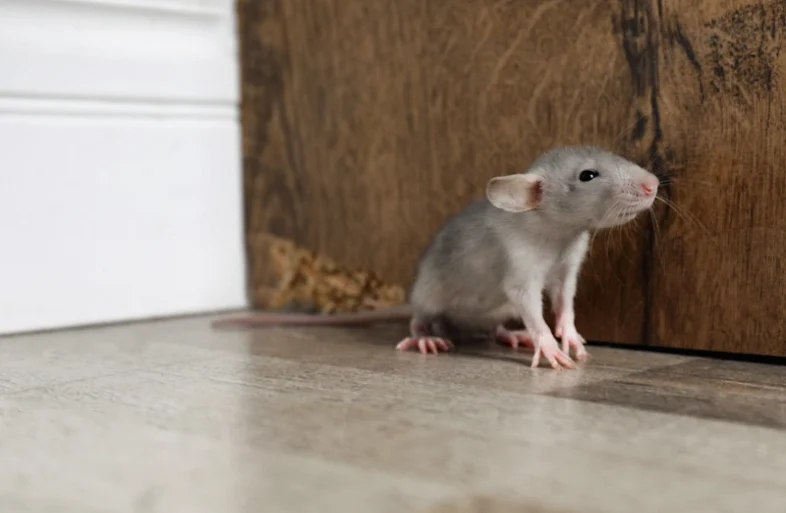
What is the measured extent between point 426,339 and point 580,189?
0.39m

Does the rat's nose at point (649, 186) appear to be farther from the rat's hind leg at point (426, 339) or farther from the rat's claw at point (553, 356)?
the rat's hind leg at point (426, 339)

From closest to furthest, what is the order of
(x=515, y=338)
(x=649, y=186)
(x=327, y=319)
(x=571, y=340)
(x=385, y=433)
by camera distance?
(x=385, y=433)
(x=649, y=186)
(x=571, y=340)
(x=515, y=338)
(x=327, y=319)

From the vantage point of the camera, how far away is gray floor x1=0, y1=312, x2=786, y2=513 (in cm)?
90

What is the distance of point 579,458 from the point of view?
1009 millimetres

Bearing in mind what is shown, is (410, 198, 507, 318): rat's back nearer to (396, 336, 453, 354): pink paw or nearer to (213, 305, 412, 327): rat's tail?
(396, 336, 453, 354): pink paw

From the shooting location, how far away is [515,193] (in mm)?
1636

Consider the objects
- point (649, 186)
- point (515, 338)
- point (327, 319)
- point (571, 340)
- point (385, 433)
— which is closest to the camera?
point (385, 433)

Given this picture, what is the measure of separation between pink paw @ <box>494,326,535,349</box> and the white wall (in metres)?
0.78

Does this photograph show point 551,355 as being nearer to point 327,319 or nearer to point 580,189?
point 580,189

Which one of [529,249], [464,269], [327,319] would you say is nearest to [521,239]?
[529,249]

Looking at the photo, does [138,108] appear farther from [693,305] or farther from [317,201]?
[693,305]

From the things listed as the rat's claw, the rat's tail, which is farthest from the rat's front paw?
the rat's tail

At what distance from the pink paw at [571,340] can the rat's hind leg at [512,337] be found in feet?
0.37

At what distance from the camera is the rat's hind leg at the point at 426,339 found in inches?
69.3
